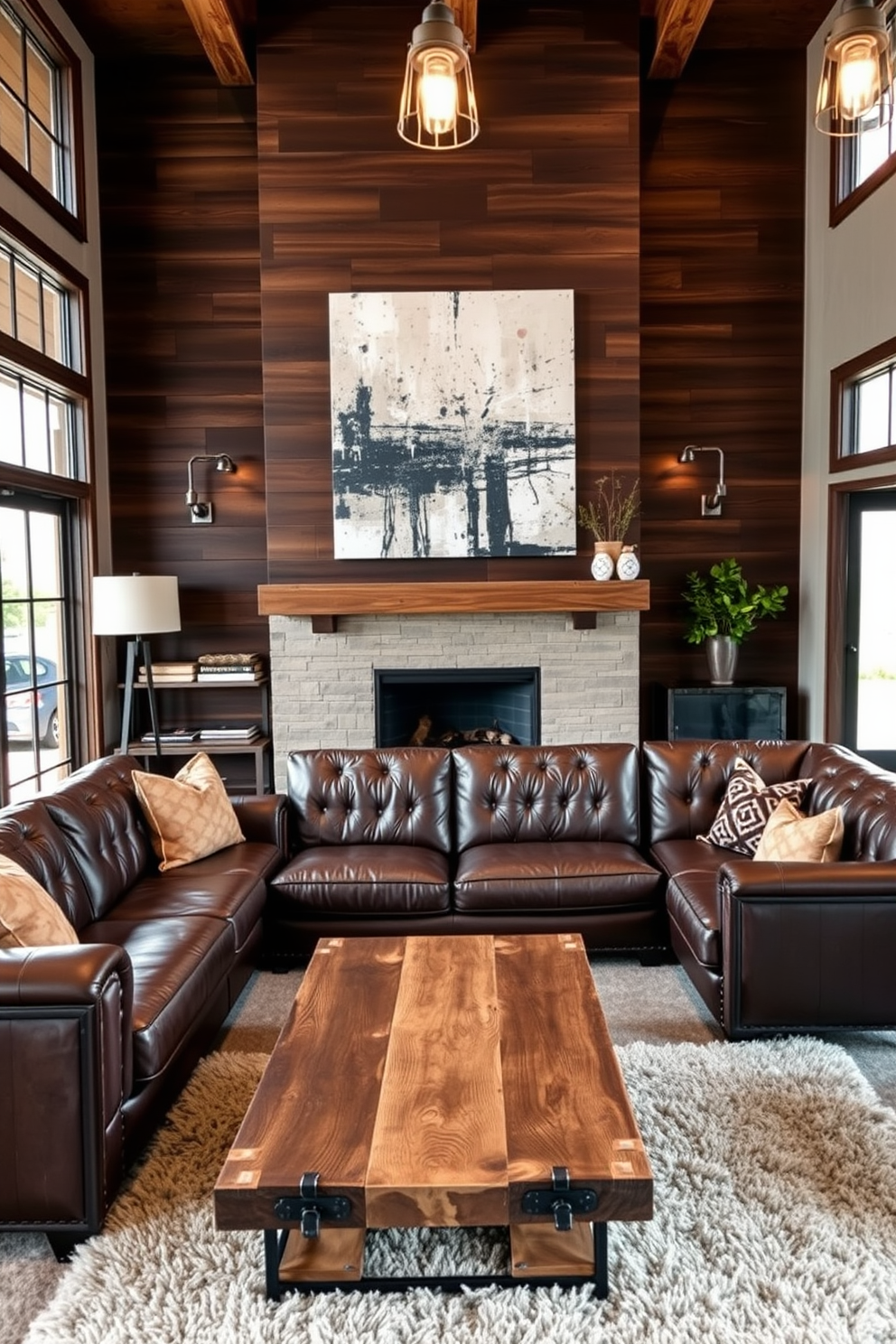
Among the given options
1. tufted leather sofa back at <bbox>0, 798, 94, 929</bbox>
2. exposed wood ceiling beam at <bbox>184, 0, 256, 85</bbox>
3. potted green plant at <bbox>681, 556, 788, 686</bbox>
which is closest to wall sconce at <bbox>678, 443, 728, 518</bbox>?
potted green plant at <bbox>681, 556, 788, 686</bbox>

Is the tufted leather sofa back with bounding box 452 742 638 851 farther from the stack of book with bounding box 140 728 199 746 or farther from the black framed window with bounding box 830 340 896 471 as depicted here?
the black framed window with bounding box 830 340 896 471

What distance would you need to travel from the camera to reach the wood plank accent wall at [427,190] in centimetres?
538

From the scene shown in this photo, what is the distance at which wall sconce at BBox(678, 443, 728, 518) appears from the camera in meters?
Answer: 6.09

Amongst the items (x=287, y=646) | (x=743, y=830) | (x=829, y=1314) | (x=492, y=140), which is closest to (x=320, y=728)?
(x=287, y=646)

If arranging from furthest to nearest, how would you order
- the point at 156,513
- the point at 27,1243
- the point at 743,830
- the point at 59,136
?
the point at 156,513 → the point at 59,136 → the point at 743,830 → the point at 27,1243

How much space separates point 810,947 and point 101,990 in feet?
6.61

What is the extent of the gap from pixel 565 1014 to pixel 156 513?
461 cm

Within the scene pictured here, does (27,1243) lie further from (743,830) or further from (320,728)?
(320,728)

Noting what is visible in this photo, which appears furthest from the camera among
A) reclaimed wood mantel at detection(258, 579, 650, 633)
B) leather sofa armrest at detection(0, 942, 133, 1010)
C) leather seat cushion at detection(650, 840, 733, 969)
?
reclaimed wood mantel at detection(258, 579, 650, 633)

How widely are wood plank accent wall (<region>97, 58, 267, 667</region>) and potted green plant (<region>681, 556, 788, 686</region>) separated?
2.67 m

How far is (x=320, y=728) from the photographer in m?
5.68

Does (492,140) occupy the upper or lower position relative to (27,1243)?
upper

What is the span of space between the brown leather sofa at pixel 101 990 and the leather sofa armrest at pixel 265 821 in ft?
0.47

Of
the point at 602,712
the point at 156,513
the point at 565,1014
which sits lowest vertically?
the point at 565,1014
